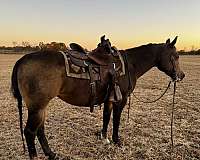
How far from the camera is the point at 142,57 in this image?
5902 mm

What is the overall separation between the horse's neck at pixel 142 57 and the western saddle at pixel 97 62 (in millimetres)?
505

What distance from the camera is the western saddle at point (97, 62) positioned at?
489 cm

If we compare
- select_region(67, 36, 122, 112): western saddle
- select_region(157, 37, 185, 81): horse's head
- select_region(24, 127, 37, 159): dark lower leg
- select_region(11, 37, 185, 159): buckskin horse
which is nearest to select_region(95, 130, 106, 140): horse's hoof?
select_region(11, 37, 185, 159): buckskin horse

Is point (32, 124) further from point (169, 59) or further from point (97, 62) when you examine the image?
point (169, 59)

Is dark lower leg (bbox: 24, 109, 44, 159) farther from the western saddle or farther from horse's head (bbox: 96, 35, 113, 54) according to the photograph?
horse's head (bbox: 96, 35, 113, 54)

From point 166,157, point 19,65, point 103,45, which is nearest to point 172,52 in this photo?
point 103,45

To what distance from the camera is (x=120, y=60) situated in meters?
5.45

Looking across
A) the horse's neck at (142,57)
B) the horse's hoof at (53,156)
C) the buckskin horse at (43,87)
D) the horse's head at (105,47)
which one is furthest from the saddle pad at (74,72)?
the horse's hoof at (53,156)

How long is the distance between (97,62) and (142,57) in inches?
51.8

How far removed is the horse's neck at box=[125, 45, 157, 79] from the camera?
5.84 metres

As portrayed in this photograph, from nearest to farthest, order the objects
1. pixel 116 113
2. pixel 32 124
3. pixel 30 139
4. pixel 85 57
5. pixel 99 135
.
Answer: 1. pixel 32 124
2. pixel 30 139
3. pixel 85 57
4. pixel 116 113
5. pixel 99 135

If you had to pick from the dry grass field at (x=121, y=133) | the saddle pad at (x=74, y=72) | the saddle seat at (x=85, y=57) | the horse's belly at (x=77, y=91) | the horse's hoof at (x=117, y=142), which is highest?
the saddle seat at (x=85, y=57)

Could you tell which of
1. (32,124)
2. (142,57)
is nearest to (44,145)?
(32,124)

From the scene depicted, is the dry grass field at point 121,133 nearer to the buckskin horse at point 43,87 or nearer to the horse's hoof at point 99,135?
the horse's hoof at point 99,135
